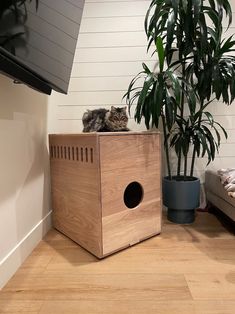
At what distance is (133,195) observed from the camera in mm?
1556

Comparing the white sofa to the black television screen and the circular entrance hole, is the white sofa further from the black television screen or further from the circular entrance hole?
the black television screen

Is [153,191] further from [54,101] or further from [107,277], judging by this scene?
[54,101]

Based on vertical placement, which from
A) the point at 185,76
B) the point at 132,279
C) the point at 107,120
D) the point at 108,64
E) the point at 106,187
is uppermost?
the point at 108,64

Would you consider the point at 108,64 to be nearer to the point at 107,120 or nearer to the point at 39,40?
the point at 107,120

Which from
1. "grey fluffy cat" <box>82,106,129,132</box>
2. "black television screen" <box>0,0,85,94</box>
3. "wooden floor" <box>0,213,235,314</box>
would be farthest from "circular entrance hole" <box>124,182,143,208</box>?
"black television screen" <box>0,0,85,94</box>

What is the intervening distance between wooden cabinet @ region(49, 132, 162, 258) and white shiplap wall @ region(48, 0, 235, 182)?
1.74 ft

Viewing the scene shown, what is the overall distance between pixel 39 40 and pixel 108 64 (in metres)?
1.02

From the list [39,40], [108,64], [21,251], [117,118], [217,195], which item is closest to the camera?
[39,40]

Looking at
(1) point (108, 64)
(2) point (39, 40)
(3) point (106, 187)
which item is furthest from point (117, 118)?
(1) point (108, 64)

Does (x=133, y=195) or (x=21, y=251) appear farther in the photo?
(x=133, y=195)

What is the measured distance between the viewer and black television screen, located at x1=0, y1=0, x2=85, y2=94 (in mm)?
766

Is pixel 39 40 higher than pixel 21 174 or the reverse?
higher

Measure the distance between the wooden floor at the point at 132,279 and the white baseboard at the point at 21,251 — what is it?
0.10 feet

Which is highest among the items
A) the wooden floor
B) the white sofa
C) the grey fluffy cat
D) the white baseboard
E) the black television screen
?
the black television screen
